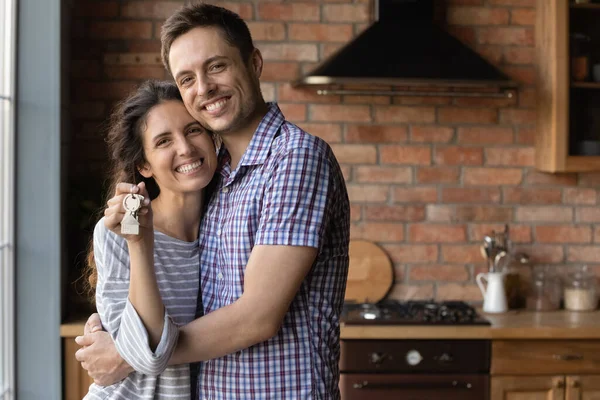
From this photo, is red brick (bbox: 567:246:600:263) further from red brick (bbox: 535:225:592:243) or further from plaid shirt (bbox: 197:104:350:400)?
plaid shirt (bbox: 197:104:350:400)

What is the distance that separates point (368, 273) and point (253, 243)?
2.14 meters

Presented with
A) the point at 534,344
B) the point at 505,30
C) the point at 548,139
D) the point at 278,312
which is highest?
the point at 505,30

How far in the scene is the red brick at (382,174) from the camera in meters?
3.63

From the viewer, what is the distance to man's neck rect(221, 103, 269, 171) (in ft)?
5.48

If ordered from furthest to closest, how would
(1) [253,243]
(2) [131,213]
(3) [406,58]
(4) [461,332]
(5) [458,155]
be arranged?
1. (5) [458,155]
2. (3) [406,58]
3. (4) [461,332]
4. (1) [253,243]
5. (2) [131,213]

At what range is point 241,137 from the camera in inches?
65.9

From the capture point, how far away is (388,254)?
3.65 m

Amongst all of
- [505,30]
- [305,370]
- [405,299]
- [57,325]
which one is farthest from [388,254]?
[305,370]

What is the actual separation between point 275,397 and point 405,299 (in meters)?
2.20

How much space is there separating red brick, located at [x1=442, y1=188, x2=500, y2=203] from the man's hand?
232 centimetres

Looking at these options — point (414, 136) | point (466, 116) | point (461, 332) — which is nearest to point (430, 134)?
point (414, 136)

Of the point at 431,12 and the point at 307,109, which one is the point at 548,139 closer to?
the point at 431,12

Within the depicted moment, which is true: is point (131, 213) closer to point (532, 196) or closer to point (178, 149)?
point (178, 149)

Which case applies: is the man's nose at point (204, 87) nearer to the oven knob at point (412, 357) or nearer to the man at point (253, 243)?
the man at point (253, 243)
